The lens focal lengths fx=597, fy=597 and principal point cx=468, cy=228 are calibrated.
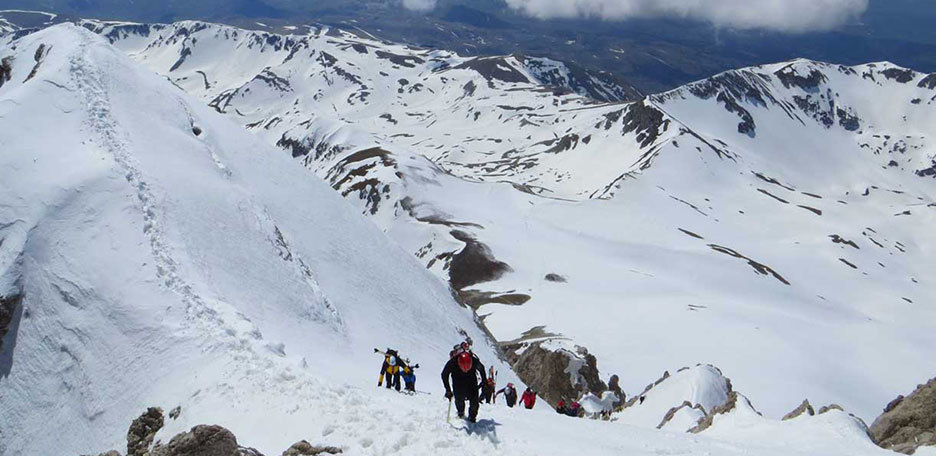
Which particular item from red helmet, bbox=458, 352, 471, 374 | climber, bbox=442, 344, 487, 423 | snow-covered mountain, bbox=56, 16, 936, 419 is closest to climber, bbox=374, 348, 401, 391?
climber, bbox=442, 344, 487, 423

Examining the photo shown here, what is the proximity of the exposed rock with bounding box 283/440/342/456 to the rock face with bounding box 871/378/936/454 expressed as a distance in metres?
20.1

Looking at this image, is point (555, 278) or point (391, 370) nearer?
point (391, 370)

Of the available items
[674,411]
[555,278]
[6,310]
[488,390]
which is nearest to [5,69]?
[6,310]

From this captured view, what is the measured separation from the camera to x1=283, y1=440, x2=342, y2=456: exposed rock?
1532cm

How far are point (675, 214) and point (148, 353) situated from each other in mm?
137926

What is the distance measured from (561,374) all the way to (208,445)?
136 feet

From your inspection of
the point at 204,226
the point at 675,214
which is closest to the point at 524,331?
the point at 204,226

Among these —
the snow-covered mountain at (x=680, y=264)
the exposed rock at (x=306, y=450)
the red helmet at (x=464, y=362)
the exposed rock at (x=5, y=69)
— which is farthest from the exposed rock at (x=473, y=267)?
the exposed rock at (x=306, y=450)

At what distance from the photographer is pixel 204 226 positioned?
110ft

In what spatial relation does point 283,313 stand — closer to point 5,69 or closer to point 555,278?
point 5,69

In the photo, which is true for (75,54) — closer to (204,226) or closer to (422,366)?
(204,226)

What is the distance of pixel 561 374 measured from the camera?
53.2 m

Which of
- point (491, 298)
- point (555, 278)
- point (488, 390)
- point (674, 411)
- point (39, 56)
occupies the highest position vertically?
point (39, 56)

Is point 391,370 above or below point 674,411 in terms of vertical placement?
above
